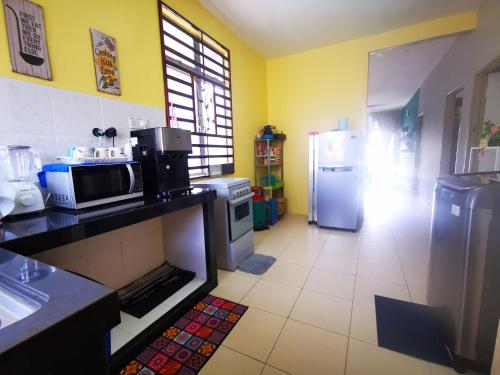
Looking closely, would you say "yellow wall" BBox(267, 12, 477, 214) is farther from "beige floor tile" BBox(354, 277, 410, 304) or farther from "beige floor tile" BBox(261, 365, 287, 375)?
"beige floor tile" BBox(261, 365, 287, 375)

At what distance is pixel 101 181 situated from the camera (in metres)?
1.33

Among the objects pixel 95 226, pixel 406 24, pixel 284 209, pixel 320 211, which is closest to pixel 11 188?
pixel 95 226

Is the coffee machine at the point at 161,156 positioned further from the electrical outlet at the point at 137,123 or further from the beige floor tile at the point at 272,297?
the beige floor tile at the point at 272,297

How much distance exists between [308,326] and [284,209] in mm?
2699

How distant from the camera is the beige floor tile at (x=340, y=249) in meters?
2.56

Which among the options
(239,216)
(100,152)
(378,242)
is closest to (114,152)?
(100,152)

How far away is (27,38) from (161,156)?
3.07ft

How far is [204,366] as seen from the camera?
1.27m

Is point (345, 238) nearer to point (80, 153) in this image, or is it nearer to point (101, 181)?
point (101, 181)

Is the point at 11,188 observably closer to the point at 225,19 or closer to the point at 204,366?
the point at 204,366

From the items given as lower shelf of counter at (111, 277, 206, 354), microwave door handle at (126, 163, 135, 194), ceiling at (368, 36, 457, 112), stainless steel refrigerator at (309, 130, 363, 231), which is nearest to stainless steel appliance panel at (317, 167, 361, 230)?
stainless steel refrigerator at (309, 130, 363, 231)

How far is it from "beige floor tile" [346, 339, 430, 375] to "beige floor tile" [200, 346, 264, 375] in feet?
1.61

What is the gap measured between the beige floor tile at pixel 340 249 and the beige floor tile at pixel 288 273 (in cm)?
54

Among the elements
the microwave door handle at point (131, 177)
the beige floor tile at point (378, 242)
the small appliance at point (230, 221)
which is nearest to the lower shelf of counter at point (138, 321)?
the small appliance at point (230, 221)
